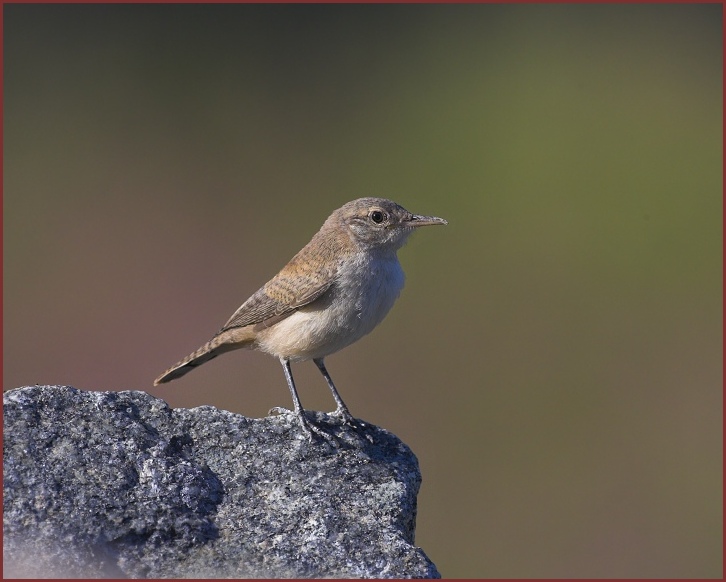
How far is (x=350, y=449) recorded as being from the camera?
5254mm

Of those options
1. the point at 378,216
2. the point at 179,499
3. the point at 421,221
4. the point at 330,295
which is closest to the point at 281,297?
the point at 330,295

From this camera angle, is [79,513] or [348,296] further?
[348,296]

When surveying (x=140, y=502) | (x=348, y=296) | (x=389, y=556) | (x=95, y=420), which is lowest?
(x=389, y=556)

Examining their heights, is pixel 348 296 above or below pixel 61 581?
above

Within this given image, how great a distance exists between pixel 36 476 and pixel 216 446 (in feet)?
3.08

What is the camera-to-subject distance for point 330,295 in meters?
5.83

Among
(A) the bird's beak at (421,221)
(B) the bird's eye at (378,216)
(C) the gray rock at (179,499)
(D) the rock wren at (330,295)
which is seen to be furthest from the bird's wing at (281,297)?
(C) the gray rock at (179,499)

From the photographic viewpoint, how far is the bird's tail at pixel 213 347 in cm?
614

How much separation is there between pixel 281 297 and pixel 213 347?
59 centimetres

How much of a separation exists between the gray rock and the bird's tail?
1154mm

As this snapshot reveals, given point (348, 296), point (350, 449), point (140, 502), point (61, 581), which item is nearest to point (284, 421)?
point (350, 449)

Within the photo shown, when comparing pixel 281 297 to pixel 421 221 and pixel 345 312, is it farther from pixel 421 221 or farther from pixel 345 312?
pixel 421 221

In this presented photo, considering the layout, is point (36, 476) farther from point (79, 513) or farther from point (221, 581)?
point (221, 581)

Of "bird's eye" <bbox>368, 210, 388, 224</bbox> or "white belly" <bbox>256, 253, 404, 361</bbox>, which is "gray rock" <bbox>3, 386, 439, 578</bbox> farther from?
"bird's eye" <bbox>368, 210, 388, 224</bbox>
